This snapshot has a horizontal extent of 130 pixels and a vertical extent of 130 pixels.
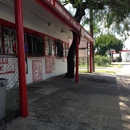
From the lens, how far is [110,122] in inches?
161

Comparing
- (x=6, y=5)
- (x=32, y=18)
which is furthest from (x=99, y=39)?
(x=6, y=5)

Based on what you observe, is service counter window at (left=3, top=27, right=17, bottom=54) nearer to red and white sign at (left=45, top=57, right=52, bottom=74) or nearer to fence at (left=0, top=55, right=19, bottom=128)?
fence at (left=0, top=55, right=19, bottom=128)

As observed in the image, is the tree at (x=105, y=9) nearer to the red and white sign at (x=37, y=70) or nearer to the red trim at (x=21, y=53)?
the red and white sign at (x=37, y=70)

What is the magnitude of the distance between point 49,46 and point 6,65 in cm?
464

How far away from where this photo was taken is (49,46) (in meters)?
11.1

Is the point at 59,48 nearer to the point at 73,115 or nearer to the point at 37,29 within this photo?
the point at 37,29

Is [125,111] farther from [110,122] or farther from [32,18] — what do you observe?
[32,18]

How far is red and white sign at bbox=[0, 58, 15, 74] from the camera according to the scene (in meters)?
6.54

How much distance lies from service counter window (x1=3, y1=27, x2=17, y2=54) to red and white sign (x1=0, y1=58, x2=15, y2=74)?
1.18 ft

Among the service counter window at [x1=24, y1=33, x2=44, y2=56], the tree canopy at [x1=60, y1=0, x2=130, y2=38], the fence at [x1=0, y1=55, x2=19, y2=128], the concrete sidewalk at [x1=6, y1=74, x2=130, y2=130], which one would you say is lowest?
the concrete sidewalk at [x1=6, y1=74, x2=130, y2=130]

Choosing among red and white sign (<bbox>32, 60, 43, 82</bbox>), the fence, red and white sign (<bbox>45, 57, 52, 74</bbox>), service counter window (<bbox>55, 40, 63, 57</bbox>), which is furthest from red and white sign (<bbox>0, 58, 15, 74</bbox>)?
service counter window (<bbox>55, 40, 63, 57</bbox>)

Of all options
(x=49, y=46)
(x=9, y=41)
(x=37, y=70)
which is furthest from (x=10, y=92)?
(x=49, y=46)

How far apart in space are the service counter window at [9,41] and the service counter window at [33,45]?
914mm

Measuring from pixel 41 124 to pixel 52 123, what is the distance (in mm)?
242
